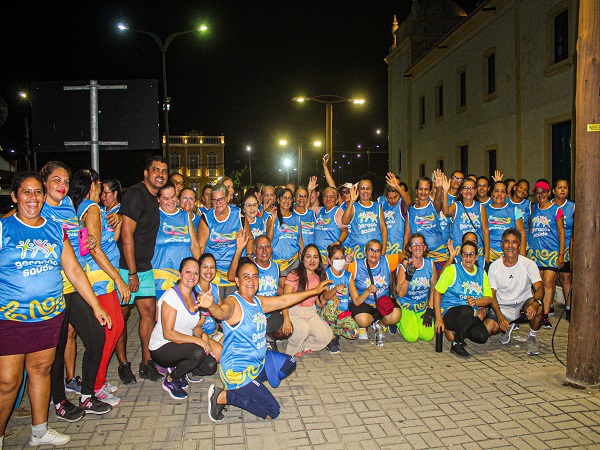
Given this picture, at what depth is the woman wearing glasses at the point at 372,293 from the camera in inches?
252

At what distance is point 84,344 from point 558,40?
1535cm

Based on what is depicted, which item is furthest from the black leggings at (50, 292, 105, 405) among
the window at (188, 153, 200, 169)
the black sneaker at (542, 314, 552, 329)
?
the window at (188, 153, 200, 169)

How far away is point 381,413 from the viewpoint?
430cm

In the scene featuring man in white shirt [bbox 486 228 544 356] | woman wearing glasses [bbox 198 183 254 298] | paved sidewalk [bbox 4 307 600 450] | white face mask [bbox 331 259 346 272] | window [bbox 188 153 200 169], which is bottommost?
paved sidewalk [bbox 4 307 600 450]

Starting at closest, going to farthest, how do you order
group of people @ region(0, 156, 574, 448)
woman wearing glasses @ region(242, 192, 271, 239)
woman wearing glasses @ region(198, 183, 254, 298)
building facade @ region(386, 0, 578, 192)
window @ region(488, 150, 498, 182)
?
1. group of people @ region(0, 156, 574, 448)
2. woman wearing glasses @ region(198, 183, 254, 298)
3. woman wearing glasses @ region(242, 192, 271, 239)
4. building facade @ region(386, 0, 578, 192)
5. window @ region(488, 150, 498, 182)

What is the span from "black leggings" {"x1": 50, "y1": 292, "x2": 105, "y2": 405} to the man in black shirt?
686 millimetres

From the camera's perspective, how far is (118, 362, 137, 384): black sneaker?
16.5 feet

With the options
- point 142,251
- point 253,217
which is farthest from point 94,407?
point 253,217

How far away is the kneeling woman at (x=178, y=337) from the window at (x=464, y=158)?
716 inches

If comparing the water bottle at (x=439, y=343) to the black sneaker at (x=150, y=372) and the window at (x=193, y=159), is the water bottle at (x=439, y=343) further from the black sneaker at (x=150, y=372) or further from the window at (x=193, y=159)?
the window at (x=193, y=159)

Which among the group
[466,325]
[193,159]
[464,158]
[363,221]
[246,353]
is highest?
[193,159]

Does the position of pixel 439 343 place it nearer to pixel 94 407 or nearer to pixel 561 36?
pixel 94 407

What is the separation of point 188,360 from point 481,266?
4.04 meters

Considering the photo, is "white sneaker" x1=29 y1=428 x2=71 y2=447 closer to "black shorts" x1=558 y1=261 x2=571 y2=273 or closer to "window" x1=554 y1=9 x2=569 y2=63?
"black shorts" x1=558 y1=261 x2=571 y2=273
